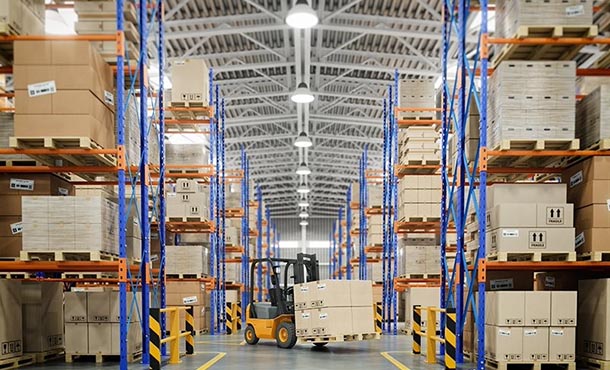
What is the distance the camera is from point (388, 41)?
1997cm

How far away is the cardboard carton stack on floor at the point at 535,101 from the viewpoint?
8.26 m

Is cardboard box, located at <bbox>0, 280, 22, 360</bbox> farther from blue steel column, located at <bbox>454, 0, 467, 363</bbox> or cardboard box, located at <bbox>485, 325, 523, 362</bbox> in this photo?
cardboard box, located at <bbox>485, 325, 523, 362</bbox>

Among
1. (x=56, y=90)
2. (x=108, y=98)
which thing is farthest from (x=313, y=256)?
(x=56, y=90)

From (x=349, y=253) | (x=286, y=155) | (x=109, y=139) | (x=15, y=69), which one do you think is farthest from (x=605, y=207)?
(x=286, y=155)

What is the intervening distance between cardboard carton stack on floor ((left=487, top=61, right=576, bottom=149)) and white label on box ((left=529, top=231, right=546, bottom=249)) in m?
1.24

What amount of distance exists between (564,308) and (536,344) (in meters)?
0.60

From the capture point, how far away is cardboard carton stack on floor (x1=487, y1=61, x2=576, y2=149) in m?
8.26

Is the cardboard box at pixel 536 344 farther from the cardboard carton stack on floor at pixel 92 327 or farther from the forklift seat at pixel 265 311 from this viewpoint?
the forklift seat at pixel 265 311

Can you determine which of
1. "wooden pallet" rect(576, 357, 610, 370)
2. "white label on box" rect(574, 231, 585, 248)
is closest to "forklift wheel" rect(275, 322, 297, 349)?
"wooden pallet" rect(576, 357, 610, 370)

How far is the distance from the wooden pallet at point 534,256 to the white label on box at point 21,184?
645 centimetres

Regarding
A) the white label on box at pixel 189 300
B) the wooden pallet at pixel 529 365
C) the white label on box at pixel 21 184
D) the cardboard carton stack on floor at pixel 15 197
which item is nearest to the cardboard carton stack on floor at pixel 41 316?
the cardboard carton stack on floor at pixel 15 197

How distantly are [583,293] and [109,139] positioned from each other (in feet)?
22.5

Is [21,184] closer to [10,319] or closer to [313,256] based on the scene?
[10,319]

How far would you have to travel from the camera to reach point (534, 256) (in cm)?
818
